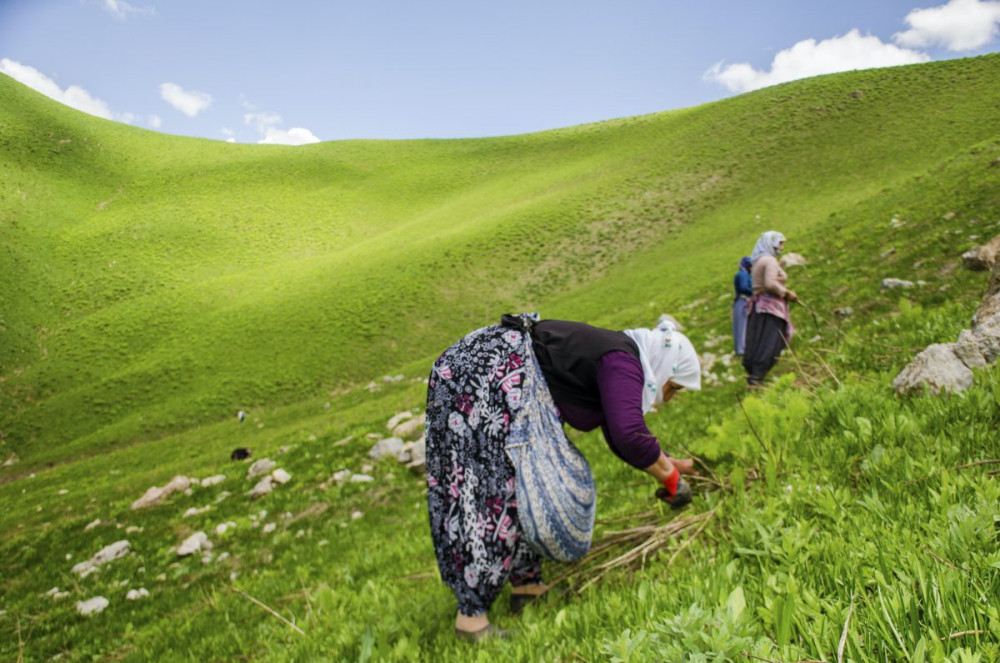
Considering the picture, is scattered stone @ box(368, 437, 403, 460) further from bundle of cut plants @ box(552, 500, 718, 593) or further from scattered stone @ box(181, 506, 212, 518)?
bundle of cut plants @ box(552, 500, 718, 593)

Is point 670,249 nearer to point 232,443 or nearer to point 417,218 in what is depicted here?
point 232,443

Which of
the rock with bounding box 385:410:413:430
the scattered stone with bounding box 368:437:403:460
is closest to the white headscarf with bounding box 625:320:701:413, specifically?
the scattered stone with bounding box 368:437:403:460

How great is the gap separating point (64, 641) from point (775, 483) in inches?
317

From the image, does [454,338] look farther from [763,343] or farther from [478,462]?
[478,462]

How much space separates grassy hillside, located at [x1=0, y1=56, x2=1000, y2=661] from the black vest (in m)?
1.04

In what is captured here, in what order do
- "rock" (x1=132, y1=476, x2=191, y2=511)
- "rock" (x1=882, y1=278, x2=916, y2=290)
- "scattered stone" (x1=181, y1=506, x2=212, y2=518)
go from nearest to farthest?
"rock" (x1=882, y1=278, x2=916, y2=290), "scattered stone" (x1=181, y1=506, x2=212, y2=518), "rock" (x1=132, y1=476, x2=191, y2=511)

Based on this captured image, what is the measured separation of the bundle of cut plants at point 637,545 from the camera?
289 centimetres

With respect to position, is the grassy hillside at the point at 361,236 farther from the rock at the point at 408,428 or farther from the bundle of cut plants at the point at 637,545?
the bundle of cut plants at the point at 637,545

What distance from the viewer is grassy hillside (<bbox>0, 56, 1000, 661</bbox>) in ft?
6.81

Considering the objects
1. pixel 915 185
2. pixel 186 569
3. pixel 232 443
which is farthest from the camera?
pixel 915 185

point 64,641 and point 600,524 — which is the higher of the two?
point 600,524

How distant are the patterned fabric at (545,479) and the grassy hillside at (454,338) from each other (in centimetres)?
28

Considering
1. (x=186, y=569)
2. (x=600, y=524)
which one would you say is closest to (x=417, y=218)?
(x=186, y=569)

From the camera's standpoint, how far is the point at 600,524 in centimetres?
409
